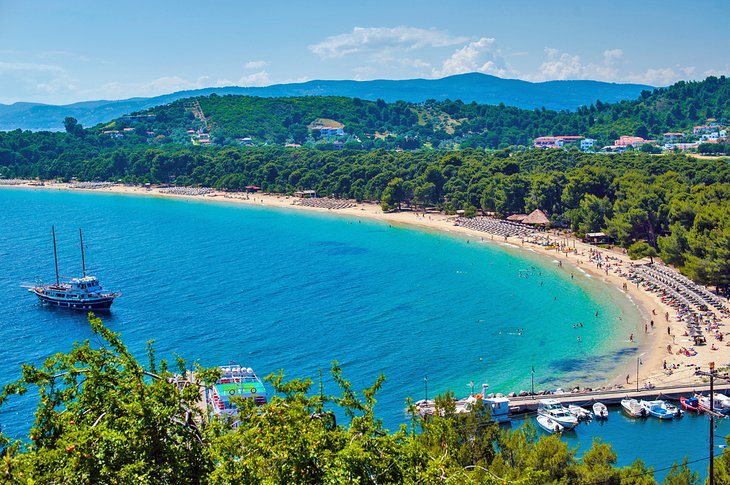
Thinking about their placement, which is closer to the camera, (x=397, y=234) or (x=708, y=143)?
(x=397, y=234)

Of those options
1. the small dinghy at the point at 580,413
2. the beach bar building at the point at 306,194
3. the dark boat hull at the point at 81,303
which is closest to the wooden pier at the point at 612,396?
the small dinghy at the point at 580,413

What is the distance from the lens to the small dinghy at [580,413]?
38.0 m

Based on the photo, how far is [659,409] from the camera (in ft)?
126

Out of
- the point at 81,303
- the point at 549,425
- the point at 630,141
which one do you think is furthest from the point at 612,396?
the point at 630,141

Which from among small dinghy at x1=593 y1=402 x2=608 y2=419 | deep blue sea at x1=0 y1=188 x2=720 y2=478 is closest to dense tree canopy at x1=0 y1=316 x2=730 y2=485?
deep blue sea at x1=0 y1=188 x2=720 y2=478

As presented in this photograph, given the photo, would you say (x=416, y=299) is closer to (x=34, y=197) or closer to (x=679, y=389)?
(x=679, y=389)

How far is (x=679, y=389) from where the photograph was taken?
40406mm

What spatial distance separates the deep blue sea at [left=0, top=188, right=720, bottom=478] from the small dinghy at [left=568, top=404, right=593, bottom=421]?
3.61 feet

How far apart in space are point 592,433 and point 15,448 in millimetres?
29908

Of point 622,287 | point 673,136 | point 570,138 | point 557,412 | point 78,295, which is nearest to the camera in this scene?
point 557,412

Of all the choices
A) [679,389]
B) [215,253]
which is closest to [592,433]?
[679,389]

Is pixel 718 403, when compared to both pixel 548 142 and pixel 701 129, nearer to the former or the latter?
pixel 548 142

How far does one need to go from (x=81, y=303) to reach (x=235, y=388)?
2758cm

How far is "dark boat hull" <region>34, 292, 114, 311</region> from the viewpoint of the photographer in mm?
58812
